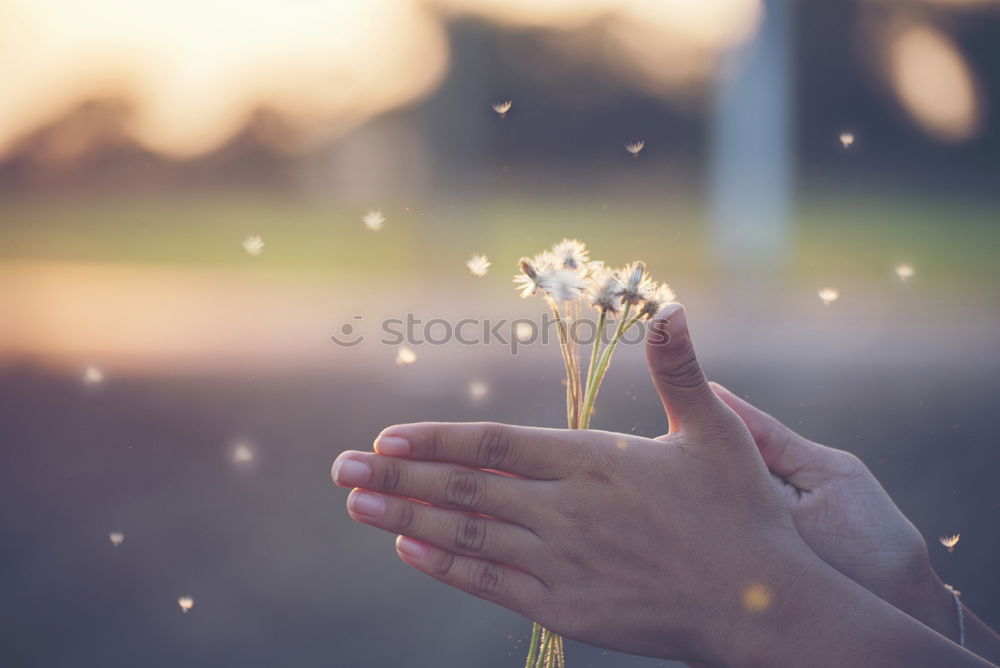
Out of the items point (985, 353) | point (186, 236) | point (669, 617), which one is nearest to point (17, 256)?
point (186, 236)

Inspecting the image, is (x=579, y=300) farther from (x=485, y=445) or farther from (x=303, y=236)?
(x=303, y=236)

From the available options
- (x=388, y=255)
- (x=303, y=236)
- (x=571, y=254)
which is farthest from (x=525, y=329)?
(x=571, y=254)

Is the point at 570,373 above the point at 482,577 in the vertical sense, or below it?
above

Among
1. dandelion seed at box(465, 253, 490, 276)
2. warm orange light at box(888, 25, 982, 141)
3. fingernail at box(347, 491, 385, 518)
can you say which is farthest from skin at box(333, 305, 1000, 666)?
warm orange light at box(888, 25, 982, 141)

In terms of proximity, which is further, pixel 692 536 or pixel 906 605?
pixel 906 605

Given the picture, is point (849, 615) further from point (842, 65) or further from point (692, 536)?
point (842, 65)
